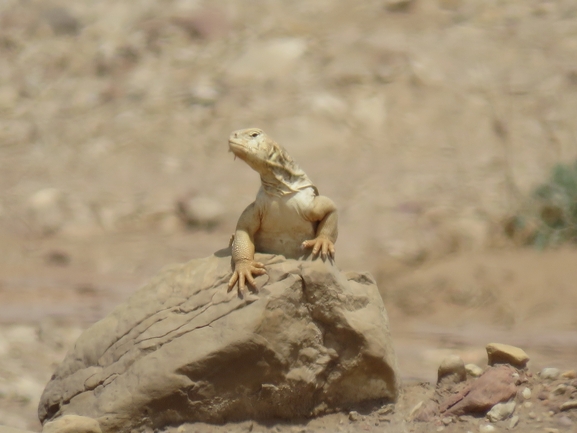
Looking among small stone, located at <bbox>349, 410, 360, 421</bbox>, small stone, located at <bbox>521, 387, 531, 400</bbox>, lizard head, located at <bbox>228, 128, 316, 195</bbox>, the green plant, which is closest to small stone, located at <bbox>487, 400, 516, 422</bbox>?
small stone, located at <bbox>521, 387, 531, 400</bbox>

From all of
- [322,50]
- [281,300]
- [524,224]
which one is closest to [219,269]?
[281,300]

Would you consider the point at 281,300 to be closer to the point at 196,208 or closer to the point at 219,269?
the point at 219,269

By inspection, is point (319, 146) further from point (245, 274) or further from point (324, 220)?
point (245, 274)

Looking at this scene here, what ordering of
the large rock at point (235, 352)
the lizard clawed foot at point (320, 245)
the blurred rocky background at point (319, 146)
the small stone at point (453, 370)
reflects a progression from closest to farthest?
the large rock at point (235, 352), the lizard clawed foot at point (320, 245), the small stone at point (453, 370), the blurred rocky background at point (319, 146)

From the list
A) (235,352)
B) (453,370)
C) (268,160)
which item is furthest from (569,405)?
(268,160)

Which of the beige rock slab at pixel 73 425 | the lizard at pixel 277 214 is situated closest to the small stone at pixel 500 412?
the lizard at pixel 277 214

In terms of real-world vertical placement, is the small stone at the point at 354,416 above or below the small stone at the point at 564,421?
below

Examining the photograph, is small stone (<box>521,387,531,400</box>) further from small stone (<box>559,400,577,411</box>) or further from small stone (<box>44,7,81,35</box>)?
small stone (<box>44,7,81,35</box>)

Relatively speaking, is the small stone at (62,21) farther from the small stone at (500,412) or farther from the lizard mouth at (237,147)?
the small stone at (500,412)
